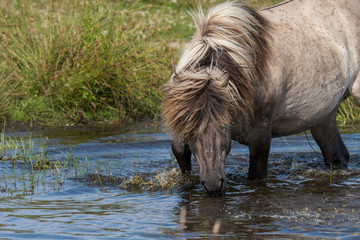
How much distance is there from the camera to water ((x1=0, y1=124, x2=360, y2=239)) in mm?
4238

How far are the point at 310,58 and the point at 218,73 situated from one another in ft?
4.50

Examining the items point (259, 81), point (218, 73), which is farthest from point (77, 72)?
point (218, 73)

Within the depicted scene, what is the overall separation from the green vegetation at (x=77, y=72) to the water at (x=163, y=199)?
143 centimetres

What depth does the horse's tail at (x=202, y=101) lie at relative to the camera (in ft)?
14.9

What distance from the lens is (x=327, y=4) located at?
6188 mm

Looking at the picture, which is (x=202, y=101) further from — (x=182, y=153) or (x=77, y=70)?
(x=77, y=70)

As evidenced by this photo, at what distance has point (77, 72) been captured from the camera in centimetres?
889

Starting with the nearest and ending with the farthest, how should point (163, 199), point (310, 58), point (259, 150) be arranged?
point (163, 199)
point (259, 150)
point (310, 58)

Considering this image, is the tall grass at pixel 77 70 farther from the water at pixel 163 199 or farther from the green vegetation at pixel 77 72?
the water at pixel 163 199

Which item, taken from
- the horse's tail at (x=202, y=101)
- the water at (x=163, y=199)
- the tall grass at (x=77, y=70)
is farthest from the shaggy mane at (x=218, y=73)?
the tall grass at (x=77, y=70)

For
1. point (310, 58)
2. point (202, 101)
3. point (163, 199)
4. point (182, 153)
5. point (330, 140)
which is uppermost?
point (310, 58)

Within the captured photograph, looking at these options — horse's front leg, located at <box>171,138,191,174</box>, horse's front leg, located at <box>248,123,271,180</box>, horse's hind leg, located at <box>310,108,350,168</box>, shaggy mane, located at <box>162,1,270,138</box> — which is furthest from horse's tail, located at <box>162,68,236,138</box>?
horse's hind leg, located at <box>310,108,350,168</box>

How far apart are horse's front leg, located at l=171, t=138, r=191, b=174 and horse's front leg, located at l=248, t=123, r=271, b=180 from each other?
0.56 meters

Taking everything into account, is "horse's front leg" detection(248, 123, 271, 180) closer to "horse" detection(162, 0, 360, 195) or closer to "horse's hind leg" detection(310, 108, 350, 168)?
"horse" detection(162, 0, 360, 195)
